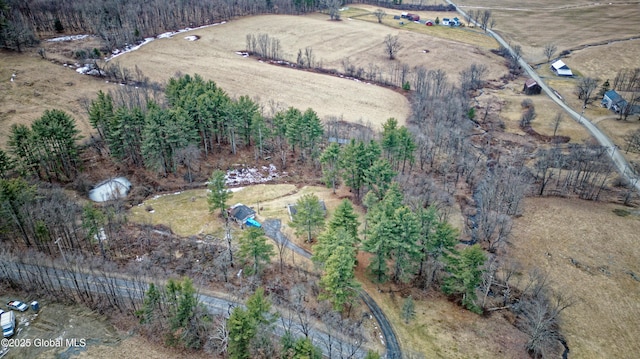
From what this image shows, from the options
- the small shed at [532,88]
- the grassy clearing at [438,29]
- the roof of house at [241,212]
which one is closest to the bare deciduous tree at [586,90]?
the small shed at [532,88]

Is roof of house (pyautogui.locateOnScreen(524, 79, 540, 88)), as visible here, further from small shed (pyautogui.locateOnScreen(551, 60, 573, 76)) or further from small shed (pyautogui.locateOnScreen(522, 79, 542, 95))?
small shed (pyautogui.locateOnScreen(551, 60, 573, 76))

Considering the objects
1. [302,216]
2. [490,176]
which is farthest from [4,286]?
[490,176]

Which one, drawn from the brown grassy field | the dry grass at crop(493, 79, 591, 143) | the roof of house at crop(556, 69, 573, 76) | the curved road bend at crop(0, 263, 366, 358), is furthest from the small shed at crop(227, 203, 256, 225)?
the roof of house at crop(556, 69, 573, 76)

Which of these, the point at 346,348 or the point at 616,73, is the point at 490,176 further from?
the point at 616,73

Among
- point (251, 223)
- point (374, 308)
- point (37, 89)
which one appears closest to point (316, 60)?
point (37, 89)

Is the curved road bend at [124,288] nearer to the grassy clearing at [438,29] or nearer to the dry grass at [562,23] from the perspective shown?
the dry grass at [562,23]
